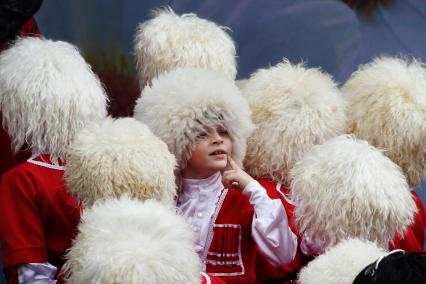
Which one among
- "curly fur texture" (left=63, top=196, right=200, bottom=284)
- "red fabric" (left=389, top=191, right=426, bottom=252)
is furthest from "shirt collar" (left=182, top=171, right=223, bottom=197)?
"red fabric" (left=389, top=191, right=426, bottom=252)

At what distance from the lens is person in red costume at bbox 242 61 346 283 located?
2.64 meters

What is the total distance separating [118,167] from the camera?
2.24m

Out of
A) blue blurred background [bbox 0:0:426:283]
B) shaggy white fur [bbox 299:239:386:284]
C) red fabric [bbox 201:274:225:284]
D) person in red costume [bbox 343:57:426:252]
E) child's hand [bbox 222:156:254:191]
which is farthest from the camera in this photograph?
blue blurred background [bbox 0:0:426:283]

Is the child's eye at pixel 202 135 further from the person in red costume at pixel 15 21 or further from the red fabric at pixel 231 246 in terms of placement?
the person in red costume at pixel 15 21

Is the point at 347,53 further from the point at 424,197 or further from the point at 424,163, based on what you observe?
the point at 424,163

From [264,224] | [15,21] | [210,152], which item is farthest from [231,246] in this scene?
[15,21]

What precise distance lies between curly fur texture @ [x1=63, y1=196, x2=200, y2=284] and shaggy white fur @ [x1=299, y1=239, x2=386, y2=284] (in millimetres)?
288

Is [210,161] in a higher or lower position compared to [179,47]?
lower

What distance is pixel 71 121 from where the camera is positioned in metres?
2.43

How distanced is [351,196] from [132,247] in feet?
2.34

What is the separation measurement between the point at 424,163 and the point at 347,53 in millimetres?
1054

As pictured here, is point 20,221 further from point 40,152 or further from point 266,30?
point 266,30

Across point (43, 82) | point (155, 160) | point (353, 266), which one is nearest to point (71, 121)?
point (43, 82)

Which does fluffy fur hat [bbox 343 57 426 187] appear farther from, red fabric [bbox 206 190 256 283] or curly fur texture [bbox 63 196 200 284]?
curly fur texture [bbox 63 196 200 284]
